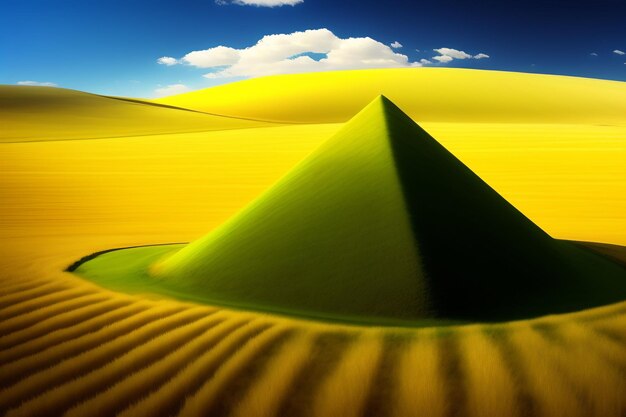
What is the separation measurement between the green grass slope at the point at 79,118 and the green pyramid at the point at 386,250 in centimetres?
3328

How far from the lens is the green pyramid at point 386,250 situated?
3641 mm

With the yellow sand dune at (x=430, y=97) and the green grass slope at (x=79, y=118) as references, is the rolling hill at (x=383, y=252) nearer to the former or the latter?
the green grass slope at (x=79, y=118)

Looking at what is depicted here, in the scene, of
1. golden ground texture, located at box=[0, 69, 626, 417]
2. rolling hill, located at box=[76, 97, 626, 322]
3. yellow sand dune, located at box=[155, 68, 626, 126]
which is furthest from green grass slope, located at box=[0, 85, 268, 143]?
golden ground texture, located at box=[0, 69, 626, 417]

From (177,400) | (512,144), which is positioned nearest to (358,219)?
(177,400)

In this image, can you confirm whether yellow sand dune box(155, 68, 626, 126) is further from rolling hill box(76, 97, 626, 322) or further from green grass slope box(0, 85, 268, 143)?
rolling hill box(76, 97, 626, 322)

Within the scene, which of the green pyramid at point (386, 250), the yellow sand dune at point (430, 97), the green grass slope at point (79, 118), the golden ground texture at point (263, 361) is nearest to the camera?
the golden ground texture at point (263, 361)

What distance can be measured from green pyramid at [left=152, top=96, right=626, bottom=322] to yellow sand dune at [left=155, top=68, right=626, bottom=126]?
43.4 m

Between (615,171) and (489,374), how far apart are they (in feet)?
54.6

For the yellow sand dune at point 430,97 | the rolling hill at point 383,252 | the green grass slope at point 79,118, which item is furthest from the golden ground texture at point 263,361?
the yellow sand dune at point 430,97

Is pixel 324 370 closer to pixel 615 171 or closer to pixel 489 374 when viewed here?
pixel 489 374

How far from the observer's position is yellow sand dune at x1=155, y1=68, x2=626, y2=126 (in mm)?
54594

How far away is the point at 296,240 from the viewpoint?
4.32 m

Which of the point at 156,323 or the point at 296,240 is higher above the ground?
the point at 296,240

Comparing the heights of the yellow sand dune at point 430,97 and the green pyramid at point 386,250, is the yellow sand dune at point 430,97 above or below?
above
